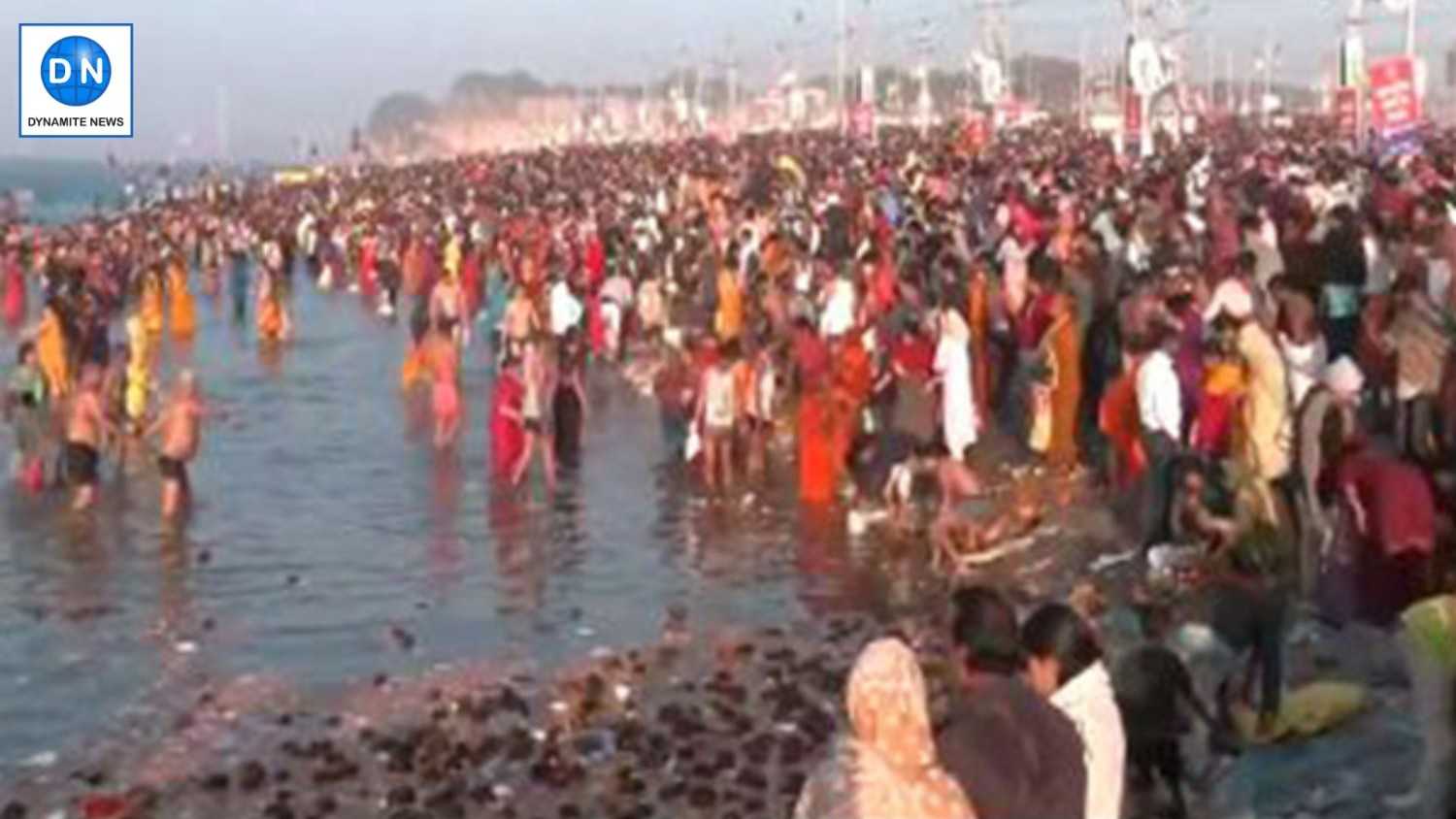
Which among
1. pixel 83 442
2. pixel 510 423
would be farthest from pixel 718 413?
pixel 83 442

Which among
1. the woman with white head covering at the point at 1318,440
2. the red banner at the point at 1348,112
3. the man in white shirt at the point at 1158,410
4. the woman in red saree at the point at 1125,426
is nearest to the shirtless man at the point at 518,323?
the woman in red saree at the point at 1125,426

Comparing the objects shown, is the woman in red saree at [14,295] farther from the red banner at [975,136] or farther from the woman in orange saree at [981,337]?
the woman in orange saree at [981,337]

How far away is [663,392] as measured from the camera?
22.6 metres

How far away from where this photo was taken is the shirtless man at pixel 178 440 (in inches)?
775

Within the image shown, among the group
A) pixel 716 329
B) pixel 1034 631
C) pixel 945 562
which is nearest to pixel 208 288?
pixel 716 329

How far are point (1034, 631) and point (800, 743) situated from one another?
17.6 ft

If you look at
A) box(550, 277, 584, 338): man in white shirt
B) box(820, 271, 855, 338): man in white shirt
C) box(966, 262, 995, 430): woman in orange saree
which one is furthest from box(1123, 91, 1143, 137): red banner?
box(966, 262, 995, 430): woman in orange saree

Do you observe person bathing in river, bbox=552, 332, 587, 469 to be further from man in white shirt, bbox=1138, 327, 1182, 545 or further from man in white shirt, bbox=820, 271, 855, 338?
man in white shirt, bbox=1138, 327, 1182, 545

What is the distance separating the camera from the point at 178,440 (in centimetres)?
1977

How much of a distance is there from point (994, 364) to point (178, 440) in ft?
21.2

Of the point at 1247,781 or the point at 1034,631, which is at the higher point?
the point at 1034,631

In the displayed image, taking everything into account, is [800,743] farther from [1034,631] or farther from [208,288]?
[208,288]

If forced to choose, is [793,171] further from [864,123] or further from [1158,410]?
[1158,410]

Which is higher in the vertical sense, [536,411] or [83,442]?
[536,411]
